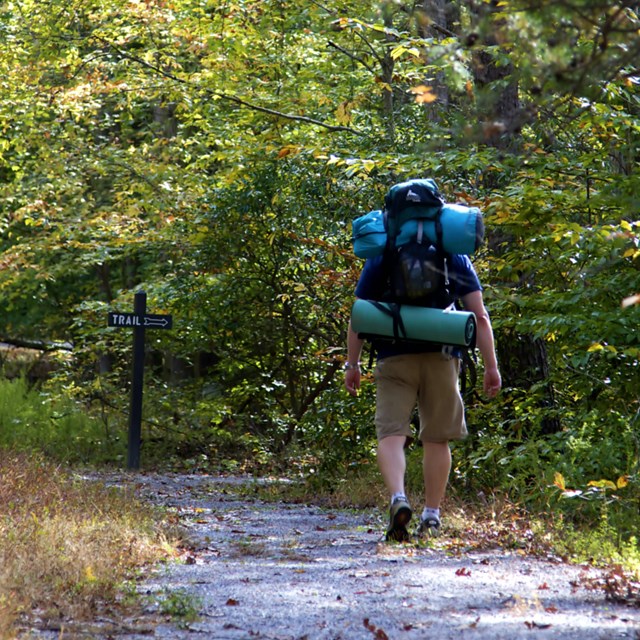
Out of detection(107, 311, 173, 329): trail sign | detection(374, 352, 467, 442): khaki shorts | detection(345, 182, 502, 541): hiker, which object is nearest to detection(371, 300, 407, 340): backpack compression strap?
detection(345, 182, 502, 541): hiker

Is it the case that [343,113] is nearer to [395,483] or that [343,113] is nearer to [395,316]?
[395,316]

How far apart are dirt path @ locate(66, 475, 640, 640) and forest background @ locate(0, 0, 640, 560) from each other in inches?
35.1

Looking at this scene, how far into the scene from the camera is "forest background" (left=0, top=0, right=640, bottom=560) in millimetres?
6855

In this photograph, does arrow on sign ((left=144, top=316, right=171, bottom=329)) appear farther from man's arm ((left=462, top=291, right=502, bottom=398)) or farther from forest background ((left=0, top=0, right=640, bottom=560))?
man's arm ((left=462, top=291, right=502, bottom=398))

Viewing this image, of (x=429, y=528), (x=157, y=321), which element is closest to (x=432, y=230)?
(x=429, y=528)

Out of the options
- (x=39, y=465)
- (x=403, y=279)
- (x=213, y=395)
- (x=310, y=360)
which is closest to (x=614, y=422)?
(x=403, y=279)

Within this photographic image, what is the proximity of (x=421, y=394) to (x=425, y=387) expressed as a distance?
0.07m

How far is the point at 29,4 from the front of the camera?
16.3 metres

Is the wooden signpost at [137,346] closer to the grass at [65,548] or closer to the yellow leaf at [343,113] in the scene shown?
the yellow leaf at [343,113]

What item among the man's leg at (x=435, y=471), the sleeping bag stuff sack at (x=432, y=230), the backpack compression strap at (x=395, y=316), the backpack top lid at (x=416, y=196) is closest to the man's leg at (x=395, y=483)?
the man's leg at (x=435, y=471)

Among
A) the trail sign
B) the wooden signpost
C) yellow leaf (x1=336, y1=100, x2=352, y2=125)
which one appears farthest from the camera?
the wooden signpost

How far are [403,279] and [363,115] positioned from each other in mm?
6882

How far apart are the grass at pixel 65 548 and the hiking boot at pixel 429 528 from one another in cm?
147

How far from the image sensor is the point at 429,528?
20.8ft
